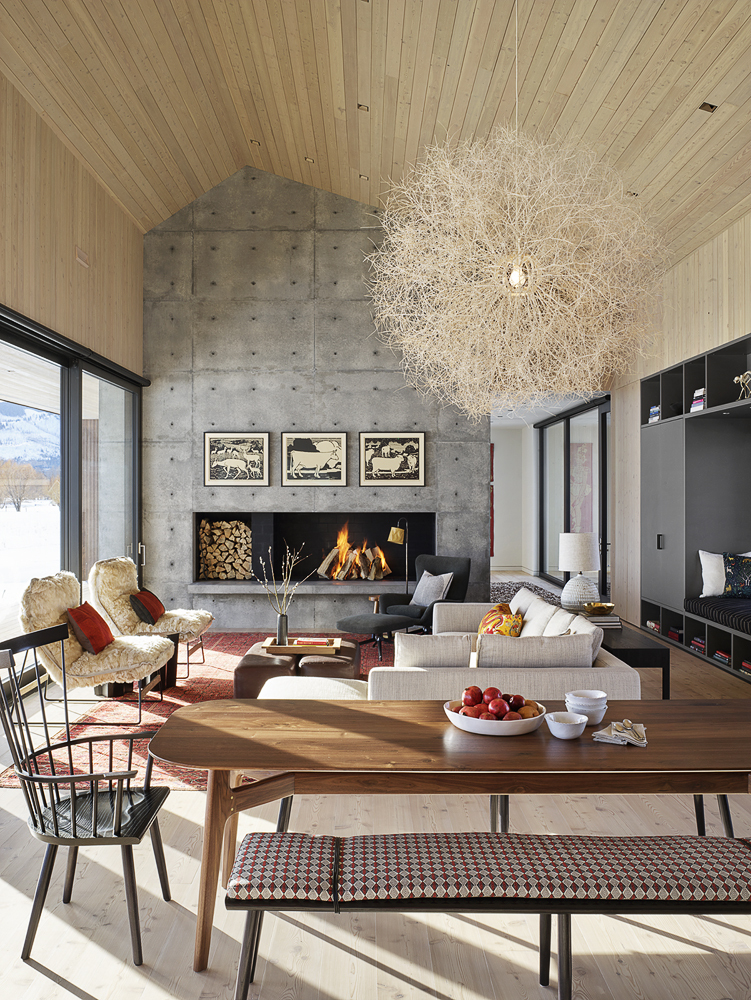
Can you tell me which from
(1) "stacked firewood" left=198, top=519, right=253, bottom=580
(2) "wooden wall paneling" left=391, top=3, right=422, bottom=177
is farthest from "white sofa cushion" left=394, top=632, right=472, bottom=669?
(1) "stacked firewood" left=198, top=519, right=253, bottom=580

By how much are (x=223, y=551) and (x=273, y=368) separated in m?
2.05

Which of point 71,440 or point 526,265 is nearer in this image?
point 526,265

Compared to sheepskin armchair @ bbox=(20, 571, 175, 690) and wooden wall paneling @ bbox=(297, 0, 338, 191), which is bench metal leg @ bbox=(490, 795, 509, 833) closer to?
sheepskin armchair @ bbox=(20, 571, 175, 690)

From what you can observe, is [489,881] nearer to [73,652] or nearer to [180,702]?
[73,652]

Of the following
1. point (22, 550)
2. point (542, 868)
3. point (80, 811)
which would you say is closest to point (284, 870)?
point (542, 868)

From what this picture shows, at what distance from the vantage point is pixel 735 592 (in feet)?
19.9

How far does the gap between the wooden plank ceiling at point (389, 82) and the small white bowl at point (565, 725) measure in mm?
3506

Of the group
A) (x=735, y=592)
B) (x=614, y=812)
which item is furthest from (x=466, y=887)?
(x=735, y=592)

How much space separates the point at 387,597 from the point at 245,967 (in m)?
5.30

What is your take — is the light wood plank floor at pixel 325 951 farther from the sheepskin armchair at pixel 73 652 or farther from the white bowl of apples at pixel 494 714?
the sheepskin armchair at pixel 73 652

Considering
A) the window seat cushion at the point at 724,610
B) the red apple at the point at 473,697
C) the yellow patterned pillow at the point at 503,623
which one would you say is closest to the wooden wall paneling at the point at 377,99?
the yellow patterned pillow at the point at 503,623

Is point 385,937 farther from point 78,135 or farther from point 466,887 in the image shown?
point 78,135

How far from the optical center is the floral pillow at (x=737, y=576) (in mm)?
6027

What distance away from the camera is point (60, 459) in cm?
593
